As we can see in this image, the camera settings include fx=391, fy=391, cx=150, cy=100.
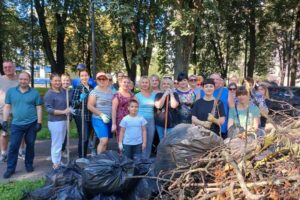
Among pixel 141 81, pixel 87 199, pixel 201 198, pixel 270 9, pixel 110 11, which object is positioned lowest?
pixel 87 199

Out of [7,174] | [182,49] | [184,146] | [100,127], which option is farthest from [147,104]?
[182,49]

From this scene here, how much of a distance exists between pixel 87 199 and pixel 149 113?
7.53 ft

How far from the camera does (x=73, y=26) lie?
72.1 feet

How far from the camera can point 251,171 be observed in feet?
8.94

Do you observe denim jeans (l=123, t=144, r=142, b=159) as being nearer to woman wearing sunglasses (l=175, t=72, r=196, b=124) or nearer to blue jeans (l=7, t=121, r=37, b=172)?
woman wearing sunglasses (l=175, t=72, r=196, b=124)

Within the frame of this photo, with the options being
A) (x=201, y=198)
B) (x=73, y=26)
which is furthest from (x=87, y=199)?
(x=73, y=26)

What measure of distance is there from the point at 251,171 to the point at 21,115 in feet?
13.9

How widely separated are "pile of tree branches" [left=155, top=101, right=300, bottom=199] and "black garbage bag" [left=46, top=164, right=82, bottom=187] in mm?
1733

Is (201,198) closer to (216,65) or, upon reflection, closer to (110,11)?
(110,11)

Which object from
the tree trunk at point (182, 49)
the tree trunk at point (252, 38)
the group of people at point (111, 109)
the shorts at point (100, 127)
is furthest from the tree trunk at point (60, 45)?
the shorts at point (100, 127)

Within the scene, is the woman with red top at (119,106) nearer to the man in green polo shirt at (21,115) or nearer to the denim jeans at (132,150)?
the denim jeans at (132,150)

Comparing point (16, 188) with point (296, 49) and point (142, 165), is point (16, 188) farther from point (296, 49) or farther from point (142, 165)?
point (296, 49)

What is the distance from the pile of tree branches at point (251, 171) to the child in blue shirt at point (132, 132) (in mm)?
2588

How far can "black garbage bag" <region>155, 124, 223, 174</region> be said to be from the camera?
369 centimetres
